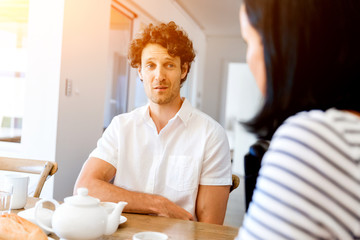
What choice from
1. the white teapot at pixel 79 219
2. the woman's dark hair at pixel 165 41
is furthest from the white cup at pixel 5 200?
the woman's dark hair at pixel 165 41

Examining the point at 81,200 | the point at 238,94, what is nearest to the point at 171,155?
the point at 81,200

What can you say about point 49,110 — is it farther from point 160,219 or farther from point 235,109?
point 235,109

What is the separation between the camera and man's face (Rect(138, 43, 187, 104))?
1812 mm

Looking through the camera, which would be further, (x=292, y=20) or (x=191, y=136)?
(x=191, y=136)

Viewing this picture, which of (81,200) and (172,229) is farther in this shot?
(172,229)

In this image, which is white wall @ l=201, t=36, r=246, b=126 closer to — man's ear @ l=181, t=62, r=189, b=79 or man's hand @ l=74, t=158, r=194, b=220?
man's ear @ l=181, t=62, r=189, b=79

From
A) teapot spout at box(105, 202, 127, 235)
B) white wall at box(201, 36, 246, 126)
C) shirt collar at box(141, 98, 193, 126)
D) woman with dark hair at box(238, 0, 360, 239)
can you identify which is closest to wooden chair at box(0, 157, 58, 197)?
shirt collar at box(141, 98, 193, 126)

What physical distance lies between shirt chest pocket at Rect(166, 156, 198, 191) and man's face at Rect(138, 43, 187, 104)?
311 millimetres

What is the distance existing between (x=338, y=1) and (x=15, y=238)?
89 cm

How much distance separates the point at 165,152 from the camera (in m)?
1.70

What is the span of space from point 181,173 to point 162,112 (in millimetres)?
335

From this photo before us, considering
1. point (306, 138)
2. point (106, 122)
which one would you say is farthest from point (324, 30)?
point (106, 122)

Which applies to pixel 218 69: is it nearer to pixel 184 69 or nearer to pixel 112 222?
pixel 184 69

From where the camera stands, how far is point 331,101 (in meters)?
0.56
